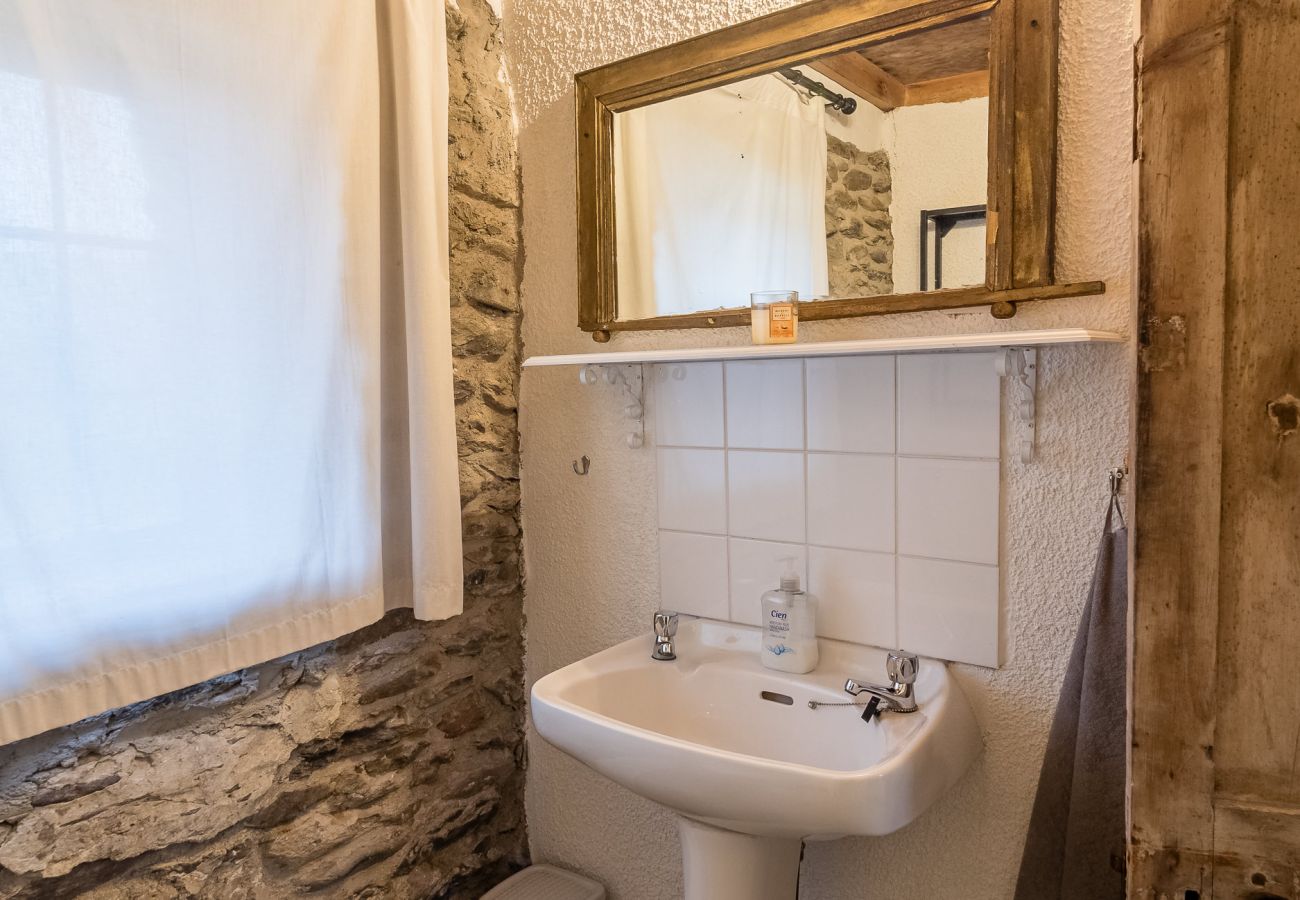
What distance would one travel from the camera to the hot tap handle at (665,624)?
1.50m

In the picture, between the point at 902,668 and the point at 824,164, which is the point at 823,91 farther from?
the point at 902,668

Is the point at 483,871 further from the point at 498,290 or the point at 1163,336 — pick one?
the point at 1163,336

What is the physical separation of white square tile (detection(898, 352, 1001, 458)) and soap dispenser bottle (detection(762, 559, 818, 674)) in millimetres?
299

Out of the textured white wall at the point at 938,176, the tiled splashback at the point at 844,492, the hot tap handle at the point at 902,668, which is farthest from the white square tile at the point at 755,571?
the textured white wall at the point at 938,176

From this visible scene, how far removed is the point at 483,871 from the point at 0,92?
155 centimetres

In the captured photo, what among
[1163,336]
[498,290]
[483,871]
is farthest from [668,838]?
[1163,336]

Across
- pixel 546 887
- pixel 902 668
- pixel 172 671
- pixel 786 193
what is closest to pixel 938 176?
pixel 786 193

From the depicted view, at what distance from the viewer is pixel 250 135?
1.20 metres

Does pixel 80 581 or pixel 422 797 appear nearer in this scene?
pixel 80 581

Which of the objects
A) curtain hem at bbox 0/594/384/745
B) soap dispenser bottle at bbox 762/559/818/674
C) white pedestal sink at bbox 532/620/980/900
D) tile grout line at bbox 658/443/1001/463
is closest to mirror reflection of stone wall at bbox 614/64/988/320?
tile grout line at bbox 658/443/1001/463

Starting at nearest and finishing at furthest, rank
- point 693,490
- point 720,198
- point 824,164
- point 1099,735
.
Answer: point 1099,735 < point 824,164 < point 720,198 < point 693,490

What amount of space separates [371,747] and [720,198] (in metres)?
1.16

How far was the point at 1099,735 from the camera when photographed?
108 centimetres

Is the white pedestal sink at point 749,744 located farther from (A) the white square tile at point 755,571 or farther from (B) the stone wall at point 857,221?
(B) the stone wall at point 857,221
